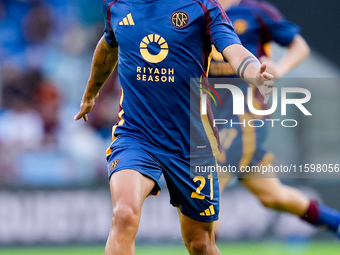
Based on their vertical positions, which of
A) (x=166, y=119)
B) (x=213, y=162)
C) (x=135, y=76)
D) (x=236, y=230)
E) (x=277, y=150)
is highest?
(x=135, y=76)

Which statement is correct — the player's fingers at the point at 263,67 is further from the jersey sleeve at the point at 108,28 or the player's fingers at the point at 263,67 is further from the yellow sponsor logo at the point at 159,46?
the jersey sleeve at the point at 108,28

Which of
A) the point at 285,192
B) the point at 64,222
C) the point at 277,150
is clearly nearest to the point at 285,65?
the point at 285,192

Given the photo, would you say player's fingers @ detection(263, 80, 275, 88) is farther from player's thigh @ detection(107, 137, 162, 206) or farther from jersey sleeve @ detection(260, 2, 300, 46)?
jersey sleeve @ detection(260, 2, 300, 46)

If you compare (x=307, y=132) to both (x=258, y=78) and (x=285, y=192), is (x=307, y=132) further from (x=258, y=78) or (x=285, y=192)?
(x=258, y=78)

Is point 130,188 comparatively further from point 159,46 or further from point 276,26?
point 276,26

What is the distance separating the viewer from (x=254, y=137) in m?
6.79

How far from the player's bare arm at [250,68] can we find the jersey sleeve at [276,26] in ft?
9.57

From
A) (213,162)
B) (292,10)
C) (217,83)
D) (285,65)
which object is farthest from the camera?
(292,10)

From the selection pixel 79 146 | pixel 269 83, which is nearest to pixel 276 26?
pixel 269 83

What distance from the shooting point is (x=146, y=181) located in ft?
14.0

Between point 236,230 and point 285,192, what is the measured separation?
227 cm

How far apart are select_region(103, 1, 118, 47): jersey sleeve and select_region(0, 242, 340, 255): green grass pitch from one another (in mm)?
3924

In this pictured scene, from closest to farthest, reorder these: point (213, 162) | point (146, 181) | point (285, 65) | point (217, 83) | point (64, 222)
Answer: point (146, 181) < point (213, 162) < point (217, 83) < point (285, 65) < point (64, 222)

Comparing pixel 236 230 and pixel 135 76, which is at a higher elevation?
pixel 135 76
